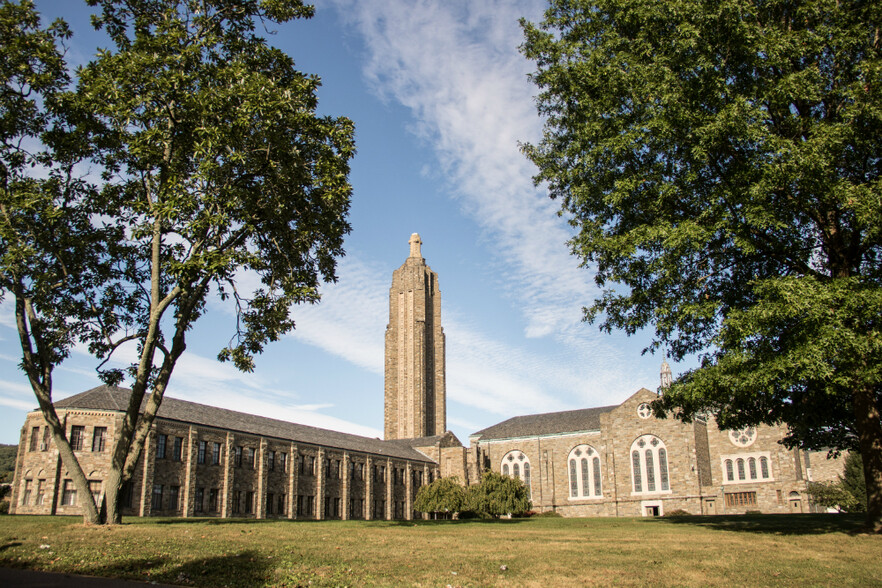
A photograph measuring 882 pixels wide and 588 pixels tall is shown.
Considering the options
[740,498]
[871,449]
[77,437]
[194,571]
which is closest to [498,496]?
[740,498]

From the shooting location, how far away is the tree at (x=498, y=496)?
157ft

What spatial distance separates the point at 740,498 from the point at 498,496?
85.7 feet

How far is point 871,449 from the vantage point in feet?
60.1

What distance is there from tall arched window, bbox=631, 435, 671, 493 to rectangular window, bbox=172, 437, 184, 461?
42.0 metres

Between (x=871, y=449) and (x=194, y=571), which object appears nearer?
(x=194, y=571)

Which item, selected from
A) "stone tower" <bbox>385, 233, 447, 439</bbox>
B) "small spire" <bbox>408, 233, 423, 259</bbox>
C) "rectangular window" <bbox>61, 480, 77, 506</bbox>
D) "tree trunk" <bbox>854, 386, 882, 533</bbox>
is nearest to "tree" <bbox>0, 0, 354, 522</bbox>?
"tree trunk" <bbox>854, 386, 882, 533</bbox>

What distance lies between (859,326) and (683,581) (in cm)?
989

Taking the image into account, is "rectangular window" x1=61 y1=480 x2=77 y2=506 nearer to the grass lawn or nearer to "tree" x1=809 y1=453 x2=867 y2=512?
the grass lawn

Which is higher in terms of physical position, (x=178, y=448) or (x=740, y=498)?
(x=178, y=448)

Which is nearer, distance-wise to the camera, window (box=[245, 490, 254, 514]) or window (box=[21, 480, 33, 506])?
window (box=[21, 480, 33, 506])

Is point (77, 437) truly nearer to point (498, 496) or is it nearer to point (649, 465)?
point (498, 496)

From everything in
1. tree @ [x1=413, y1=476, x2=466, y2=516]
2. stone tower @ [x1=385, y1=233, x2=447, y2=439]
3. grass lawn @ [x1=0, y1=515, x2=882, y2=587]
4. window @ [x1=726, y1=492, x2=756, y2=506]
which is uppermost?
stone tower @ [x1=385, y1=233, x2=447, y2=439]

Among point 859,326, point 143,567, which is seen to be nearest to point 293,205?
point 143,567

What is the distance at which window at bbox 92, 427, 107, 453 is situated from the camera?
39.2 meters
